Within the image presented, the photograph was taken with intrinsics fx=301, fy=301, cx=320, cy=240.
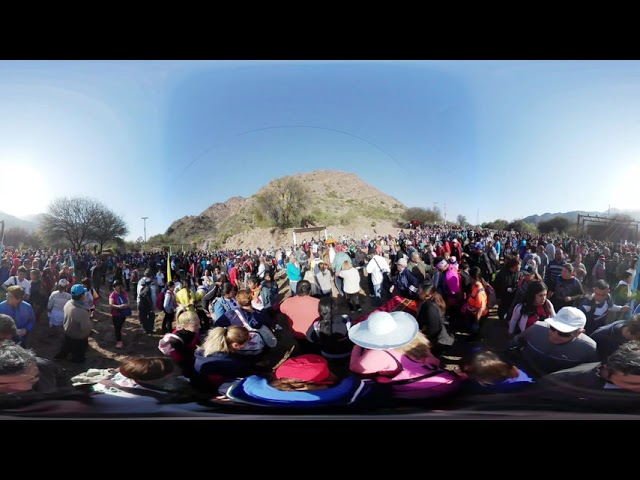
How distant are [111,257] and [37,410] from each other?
4.64ft

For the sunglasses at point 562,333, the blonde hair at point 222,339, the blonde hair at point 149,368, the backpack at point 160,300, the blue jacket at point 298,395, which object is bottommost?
the blue jacket at point 298,395

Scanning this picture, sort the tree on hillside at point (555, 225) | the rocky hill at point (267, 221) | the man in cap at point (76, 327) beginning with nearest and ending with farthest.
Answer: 1. the man in cap at point (76, 327)
2. the rocky hill at point (267, 221)
3. the tree on hillside at point (555, 225)

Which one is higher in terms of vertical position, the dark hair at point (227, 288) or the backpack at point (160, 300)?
the dark hair at point (227, 288)

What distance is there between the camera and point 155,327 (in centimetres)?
286

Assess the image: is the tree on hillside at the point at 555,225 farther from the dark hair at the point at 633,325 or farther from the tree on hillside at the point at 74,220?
the tree on hillside at the point at 74,220

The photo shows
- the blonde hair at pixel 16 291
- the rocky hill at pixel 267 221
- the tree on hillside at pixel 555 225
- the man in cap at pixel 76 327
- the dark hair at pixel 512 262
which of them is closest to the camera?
the blonde hair at pixel 16 291

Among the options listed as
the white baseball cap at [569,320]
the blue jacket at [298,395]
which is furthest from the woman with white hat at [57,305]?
the white baseball cap at [569,320]

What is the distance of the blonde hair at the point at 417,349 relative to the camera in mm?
2360

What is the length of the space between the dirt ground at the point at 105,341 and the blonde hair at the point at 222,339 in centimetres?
50

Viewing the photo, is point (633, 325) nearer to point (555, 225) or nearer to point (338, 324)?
point (555, 225)

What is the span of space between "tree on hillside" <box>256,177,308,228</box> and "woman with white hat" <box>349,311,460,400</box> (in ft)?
3.83

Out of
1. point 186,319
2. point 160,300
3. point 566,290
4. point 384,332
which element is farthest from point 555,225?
point 160,300

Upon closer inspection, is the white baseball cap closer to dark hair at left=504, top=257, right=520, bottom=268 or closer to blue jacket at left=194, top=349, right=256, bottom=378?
dark hair at left=504, top=257, right=520, bottom=268
